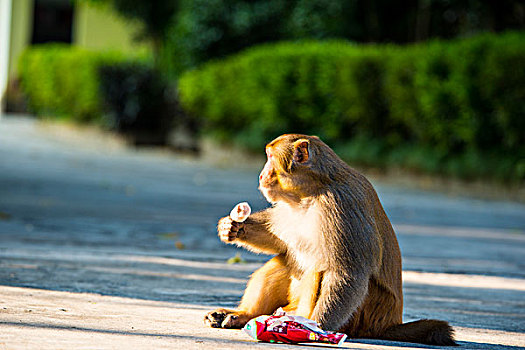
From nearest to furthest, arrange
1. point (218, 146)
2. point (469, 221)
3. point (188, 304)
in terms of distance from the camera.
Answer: point (188, 304)
point (469, 221)
point (218, 146)

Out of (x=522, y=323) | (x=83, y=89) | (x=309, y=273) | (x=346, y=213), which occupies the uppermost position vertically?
(x=83, y=89)

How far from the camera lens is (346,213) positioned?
11.0 ft

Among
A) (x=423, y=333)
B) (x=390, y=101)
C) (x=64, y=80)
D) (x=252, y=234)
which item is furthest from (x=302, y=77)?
(x=423, y=333)

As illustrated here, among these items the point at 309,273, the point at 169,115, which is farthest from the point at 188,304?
the point at 169,115

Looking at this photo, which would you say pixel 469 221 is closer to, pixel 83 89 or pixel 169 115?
pixel 169 115

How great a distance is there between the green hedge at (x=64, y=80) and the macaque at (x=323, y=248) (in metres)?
17.0

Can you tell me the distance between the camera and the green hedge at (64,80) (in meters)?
20.6

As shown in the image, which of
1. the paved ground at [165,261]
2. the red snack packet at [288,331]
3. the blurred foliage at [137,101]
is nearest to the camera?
the red snack packet at [288,331]

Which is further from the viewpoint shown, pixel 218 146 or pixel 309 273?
pixel 218 146

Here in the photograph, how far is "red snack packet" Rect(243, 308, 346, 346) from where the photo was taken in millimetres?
3344

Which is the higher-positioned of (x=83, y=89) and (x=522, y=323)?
(x=83, y=89)

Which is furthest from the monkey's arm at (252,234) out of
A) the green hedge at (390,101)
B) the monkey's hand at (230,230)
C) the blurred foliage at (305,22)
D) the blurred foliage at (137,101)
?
the blurred foliage at (137,101)

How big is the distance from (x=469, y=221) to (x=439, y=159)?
11.8 feet

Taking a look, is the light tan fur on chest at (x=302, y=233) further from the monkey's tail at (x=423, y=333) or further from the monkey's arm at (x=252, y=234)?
the monkey's tail at (x=423, y=333)
